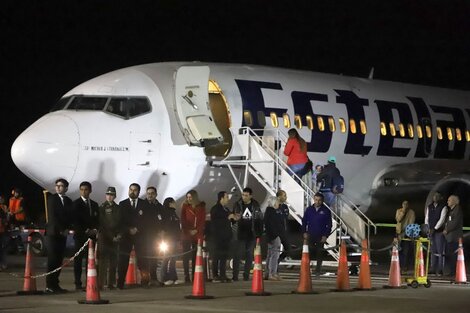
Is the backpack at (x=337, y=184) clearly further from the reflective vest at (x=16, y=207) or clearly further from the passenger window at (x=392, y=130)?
the reflective vest at (x=16, y=207)

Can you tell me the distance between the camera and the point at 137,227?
61.5ft

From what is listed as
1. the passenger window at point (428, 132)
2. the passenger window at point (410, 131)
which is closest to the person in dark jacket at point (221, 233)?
the passenger window at point (410, 131)

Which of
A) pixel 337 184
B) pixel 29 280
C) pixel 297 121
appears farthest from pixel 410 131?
pixel 29 280

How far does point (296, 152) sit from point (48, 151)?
530cm

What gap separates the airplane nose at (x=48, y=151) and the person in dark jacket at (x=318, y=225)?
5149 mm

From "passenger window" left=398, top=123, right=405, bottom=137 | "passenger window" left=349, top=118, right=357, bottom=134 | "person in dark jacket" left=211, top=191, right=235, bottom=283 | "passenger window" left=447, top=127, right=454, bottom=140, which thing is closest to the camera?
"person in dark jacket" left=211, top=191, right=235, bottom=283

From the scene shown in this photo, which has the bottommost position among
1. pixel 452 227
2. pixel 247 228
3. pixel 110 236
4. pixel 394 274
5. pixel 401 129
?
pixel 394 274

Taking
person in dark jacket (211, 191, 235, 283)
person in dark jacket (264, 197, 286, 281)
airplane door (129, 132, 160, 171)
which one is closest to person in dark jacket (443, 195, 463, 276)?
person in dark jacket (264, 197, 286, 281)

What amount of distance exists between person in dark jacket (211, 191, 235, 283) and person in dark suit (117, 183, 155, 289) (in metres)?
1.62

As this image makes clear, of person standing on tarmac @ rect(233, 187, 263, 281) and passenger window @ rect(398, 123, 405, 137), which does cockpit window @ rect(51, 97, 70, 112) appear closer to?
person standing on tarmac @ rect(233, 187, 263, 281)

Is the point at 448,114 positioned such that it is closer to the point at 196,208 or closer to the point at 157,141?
the point at 157,141

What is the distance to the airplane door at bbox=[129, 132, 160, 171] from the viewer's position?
77.4 ft

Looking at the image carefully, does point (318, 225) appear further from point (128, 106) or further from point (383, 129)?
point (383, 129)

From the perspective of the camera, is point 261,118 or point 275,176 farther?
point 261,118
